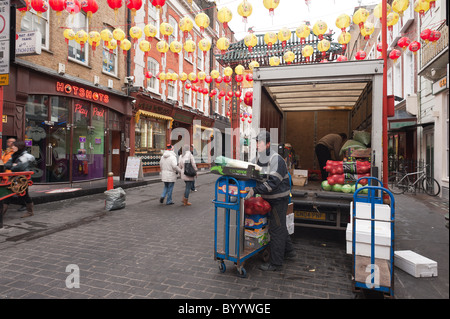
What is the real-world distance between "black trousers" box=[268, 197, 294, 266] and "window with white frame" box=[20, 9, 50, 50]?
10961mm

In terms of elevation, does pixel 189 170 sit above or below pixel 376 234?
above

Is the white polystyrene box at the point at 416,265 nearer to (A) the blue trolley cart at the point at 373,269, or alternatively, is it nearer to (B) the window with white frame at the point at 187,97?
(A) the blue trolley cart at the point at 373,269

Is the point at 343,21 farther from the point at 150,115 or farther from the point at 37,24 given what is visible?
the point at 150,115

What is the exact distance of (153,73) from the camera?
18.0m

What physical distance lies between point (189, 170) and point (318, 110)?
4.75m

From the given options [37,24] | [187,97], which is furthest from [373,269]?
[187,97]

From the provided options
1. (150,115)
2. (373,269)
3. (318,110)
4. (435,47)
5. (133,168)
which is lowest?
(373,269)

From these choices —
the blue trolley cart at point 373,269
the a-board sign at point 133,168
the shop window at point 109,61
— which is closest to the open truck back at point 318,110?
the blue trolley cart at point 373,269

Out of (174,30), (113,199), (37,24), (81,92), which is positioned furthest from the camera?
(174,30)

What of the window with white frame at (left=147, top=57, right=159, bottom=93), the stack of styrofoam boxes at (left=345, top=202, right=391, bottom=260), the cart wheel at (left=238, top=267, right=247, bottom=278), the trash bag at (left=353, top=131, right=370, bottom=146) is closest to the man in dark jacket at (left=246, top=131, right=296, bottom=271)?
the cart wheel at (left=238, top=267, right=247, bottom=278)

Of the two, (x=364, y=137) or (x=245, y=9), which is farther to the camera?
(x=245, y=9)

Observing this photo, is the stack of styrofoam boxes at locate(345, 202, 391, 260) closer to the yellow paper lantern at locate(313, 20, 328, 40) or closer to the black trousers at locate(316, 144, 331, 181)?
the black trousers at locate(316, 144, 331, 181)

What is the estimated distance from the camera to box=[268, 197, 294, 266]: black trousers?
13.8 ft

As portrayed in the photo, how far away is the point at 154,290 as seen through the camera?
138 inches
